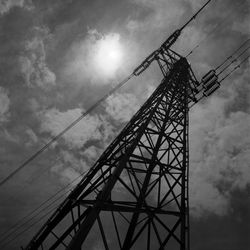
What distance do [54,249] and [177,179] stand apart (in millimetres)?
4893

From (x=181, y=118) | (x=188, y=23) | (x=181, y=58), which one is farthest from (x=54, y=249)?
(x=188, y=23)

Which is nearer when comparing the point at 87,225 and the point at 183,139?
the point at 87,225

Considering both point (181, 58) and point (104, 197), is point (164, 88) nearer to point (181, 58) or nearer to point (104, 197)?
point (181, 58)

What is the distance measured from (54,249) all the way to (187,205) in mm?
4724

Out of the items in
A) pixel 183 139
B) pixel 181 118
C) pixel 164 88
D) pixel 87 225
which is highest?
pixel 164 88

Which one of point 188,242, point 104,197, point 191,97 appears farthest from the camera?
point 191,97

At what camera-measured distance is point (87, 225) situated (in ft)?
15.8

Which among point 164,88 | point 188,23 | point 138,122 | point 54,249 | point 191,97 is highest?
point 188,23

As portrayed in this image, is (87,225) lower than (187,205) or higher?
lower

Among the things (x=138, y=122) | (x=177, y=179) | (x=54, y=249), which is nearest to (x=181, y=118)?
(x=138, y=122)

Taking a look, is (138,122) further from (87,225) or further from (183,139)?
(87,225)

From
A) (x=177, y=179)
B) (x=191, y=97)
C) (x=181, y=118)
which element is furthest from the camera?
(x=191, y=97)

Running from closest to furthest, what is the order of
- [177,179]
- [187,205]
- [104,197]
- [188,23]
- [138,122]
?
[104,197] < [187,205] < [177,179] < [138,122] < [188,23]

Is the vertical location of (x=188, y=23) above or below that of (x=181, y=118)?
above
